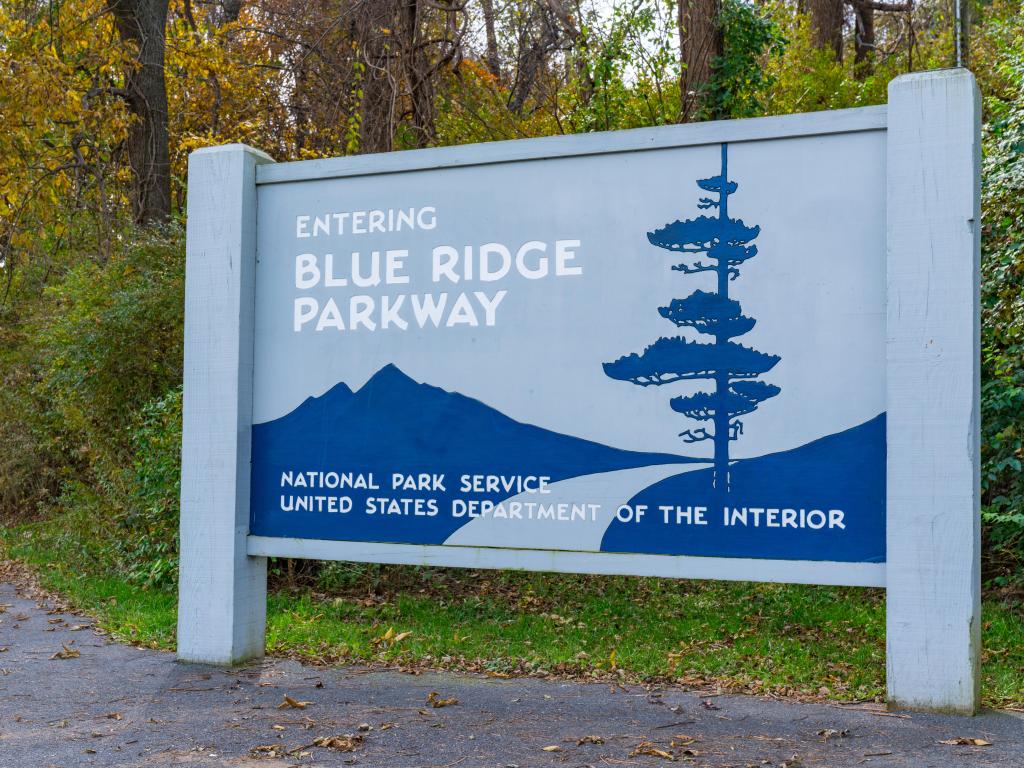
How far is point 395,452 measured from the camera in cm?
582

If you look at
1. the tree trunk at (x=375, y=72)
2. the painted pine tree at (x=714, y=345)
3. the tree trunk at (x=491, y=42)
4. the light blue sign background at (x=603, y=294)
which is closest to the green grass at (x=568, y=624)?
the light blue sign background at (x=603, y=294)

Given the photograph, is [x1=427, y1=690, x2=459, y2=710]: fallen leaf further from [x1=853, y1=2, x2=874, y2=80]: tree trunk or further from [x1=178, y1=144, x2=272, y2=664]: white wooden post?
[x1=853, y1=2, x2=874, y2=80]: tree trunk

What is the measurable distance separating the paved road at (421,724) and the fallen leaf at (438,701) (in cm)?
4

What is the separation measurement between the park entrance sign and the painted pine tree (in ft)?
0.04

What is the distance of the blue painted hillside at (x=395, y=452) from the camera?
5523 mm

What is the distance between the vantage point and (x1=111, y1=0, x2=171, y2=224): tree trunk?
13.2 m

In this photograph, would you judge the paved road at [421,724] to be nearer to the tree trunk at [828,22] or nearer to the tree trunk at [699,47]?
the tree trunk at [699,47]

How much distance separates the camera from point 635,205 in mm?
5445

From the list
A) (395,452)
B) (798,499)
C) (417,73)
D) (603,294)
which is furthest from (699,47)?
(798,499)

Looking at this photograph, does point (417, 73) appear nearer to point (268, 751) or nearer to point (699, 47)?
point (699, 47)

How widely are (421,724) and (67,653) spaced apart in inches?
109

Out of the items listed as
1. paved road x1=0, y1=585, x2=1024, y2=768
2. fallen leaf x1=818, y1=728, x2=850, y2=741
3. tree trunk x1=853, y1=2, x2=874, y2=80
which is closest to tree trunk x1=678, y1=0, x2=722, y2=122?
paved road x1=0, y1=585, x2=1024, y2=768

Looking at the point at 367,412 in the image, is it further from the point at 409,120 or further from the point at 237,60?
the point at 237,60

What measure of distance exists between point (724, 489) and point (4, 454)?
10823mm
